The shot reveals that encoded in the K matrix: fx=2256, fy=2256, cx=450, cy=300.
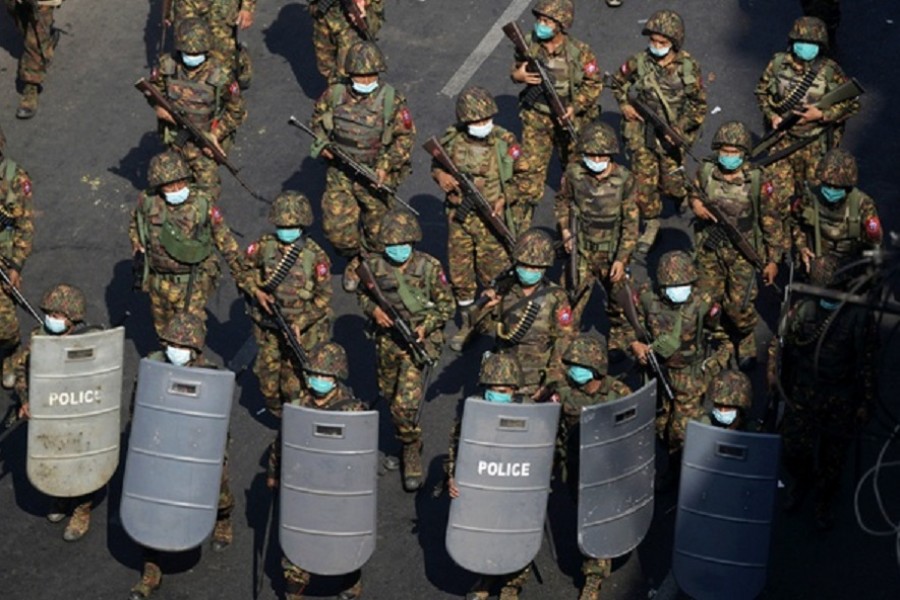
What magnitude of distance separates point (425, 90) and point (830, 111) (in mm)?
4989

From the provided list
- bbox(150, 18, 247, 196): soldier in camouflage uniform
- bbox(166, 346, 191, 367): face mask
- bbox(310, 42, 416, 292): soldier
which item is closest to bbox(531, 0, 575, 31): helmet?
bbox(310, 42, 416, 292): soldier

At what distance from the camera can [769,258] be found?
65.9 feet

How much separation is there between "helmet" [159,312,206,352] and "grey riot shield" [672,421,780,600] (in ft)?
13.1

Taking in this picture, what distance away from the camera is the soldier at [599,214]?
20.0m

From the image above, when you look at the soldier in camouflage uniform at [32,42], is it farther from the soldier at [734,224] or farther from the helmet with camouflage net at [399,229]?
the soldier at [734,224]

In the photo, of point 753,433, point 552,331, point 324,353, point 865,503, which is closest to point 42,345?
point 324,353

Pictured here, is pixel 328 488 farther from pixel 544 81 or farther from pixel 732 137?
pixel 544 81

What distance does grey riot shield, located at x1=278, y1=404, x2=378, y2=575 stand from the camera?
16953mm

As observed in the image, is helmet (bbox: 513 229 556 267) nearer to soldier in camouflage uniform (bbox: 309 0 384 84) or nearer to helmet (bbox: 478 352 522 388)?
helmet (bbox: 478 352 522 388)

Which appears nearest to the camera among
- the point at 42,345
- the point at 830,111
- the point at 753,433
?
the point at 753,433

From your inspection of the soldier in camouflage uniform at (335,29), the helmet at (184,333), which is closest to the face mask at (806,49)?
the soldier in camouflage uniform at (335,29)

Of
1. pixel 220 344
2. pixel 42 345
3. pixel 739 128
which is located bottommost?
pixel 220 344

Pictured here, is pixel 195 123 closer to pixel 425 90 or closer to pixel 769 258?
pixel 425 90

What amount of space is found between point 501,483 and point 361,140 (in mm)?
4954
